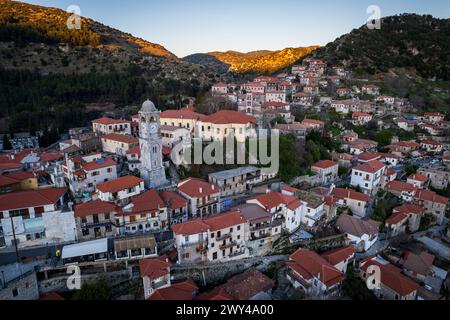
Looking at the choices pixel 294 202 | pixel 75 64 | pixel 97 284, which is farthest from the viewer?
pixel 75 64

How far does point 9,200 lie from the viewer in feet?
84.8

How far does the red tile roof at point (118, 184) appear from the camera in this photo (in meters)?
28.5

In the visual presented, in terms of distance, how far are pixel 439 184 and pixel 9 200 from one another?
176 ft

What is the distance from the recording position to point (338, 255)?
1087 inches

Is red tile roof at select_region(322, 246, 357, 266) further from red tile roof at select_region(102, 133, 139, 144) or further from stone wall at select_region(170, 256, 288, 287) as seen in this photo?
red tile roof at select_region(102, 133, 139, 144)

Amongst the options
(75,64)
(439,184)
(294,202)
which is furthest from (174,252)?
(75,64)

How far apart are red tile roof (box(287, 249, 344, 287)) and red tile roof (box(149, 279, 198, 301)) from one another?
8.71 metres

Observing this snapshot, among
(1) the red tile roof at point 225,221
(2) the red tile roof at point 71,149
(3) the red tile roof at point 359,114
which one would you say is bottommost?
(1) the red tile roof at point 225,221

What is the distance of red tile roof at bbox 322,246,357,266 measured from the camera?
27.0 meters

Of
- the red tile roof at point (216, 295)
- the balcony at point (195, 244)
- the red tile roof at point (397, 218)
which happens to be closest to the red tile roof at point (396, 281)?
the red tile roof at point (397, 218)

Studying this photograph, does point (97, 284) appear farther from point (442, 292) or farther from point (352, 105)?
point (352, 105)

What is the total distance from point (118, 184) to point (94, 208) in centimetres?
340

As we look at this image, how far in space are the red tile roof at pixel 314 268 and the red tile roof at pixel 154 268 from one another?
410 inches

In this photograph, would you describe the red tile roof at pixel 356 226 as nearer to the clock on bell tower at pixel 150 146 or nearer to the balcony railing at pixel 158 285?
the balcony railing at pixel 158 285
